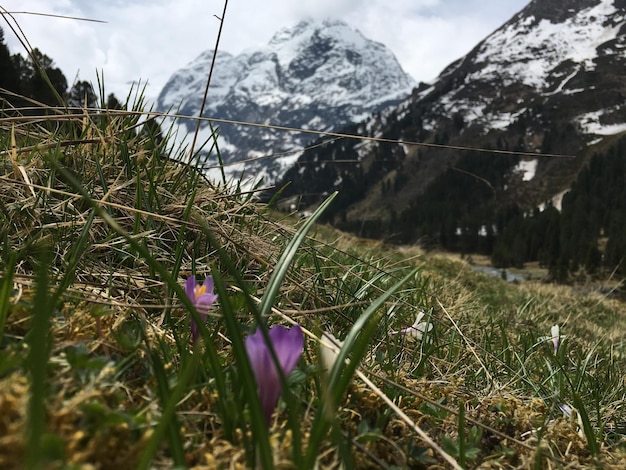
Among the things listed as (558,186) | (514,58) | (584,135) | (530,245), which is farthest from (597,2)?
(530,245)

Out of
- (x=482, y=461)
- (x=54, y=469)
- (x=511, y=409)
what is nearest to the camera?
(x=54, y=469)

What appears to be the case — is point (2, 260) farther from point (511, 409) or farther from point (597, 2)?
point (597, 2)

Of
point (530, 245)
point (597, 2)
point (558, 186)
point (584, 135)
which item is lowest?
point (530, 245)

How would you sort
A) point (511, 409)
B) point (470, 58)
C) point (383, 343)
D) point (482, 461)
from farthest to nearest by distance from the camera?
point (470, 58)
point (383, 343)
point (511, 409)
point (482, 461)

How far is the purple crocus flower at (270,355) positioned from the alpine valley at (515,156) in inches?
2644

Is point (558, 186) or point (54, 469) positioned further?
point (558, 186)

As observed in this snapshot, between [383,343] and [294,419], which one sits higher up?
[294,419]

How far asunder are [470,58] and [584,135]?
246ft

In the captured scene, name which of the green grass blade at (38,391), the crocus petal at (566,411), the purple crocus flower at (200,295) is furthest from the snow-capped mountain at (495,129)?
the green grass blade at (38,391)

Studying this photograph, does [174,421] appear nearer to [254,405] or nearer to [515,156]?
[254,405]

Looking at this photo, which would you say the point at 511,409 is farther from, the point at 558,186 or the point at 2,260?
the point at 558,186

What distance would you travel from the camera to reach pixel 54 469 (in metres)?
0.60

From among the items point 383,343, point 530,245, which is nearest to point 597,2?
point 530,245

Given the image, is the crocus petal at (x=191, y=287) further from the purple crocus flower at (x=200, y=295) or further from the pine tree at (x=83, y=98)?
the pine tree at (x=83, y=98)
